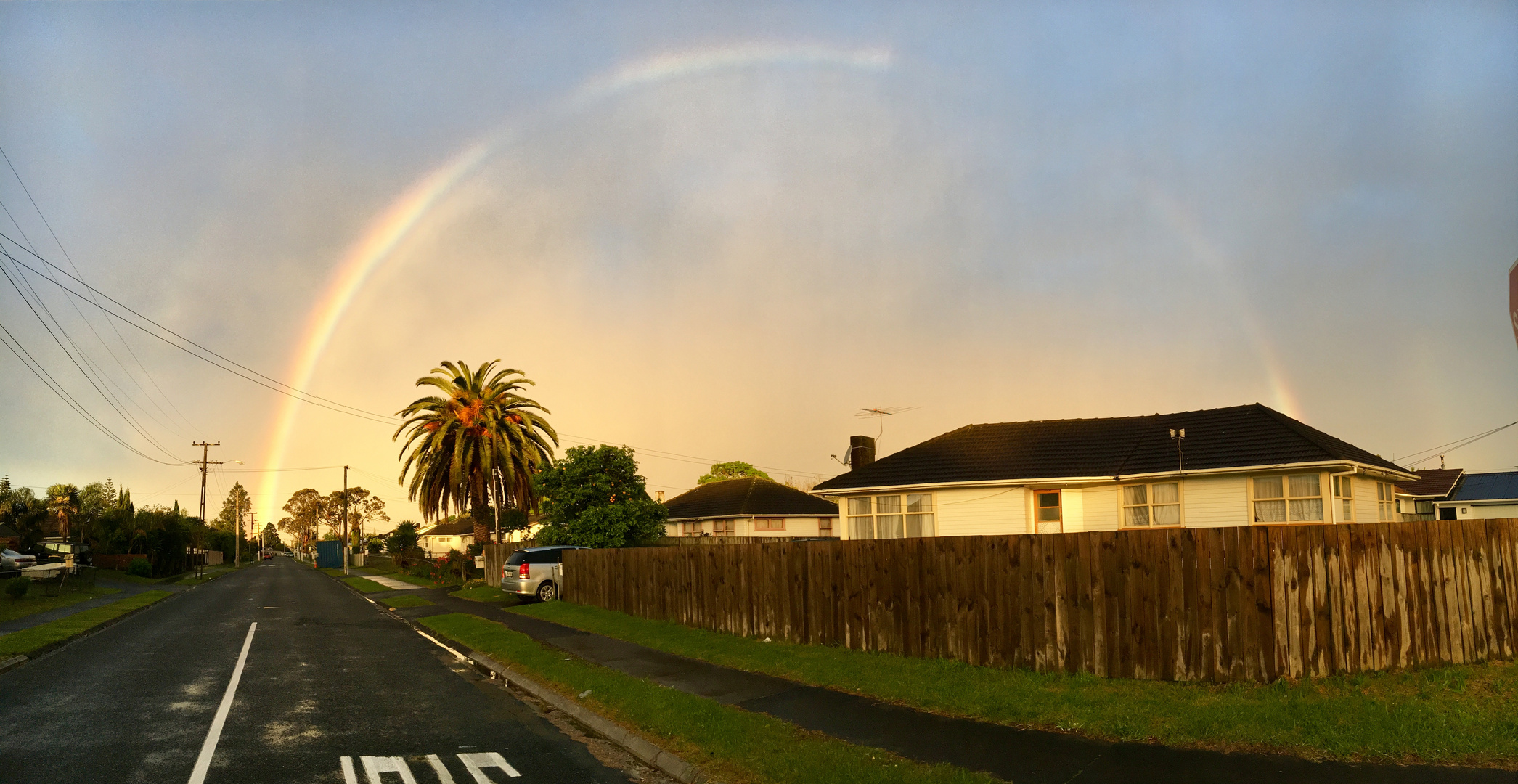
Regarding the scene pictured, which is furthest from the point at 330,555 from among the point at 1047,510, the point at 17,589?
the point at 1047,510

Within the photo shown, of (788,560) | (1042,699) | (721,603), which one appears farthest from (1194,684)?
(721,603)

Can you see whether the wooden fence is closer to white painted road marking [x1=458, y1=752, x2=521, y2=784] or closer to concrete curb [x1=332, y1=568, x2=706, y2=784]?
concrete curb [x1=332, y1=568, x2=706, y2=784]

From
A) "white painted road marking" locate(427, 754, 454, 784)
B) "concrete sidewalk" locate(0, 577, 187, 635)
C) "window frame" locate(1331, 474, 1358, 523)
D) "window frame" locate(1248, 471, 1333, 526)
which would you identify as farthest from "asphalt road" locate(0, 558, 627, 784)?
"window frame" locate(1331, 474, 1358, 523)

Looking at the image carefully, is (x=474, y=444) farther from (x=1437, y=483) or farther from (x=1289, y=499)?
(x=1437, y=483)

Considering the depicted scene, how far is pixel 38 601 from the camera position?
1276 inches

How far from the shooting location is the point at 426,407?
44469 mm

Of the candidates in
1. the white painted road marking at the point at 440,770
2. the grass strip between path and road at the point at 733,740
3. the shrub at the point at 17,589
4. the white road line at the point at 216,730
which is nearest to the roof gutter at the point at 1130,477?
the grass strip between path and road at the point at 733,740

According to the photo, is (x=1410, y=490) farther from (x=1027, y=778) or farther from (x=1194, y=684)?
(x=1027, y=778)

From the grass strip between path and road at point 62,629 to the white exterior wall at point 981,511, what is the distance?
21.6m

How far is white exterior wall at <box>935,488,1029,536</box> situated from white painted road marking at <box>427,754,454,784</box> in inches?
788

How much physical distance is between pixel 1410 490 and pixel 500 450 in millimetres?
49341

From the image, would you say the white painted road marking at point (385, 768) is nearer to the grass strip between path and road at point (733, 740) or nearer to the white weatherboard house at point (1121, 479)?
the grass strip between path and road at point (733, 740)

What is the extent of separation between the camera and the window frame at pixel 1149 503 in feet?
82.6

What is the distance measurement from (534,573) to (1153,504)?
18964 millimetres
